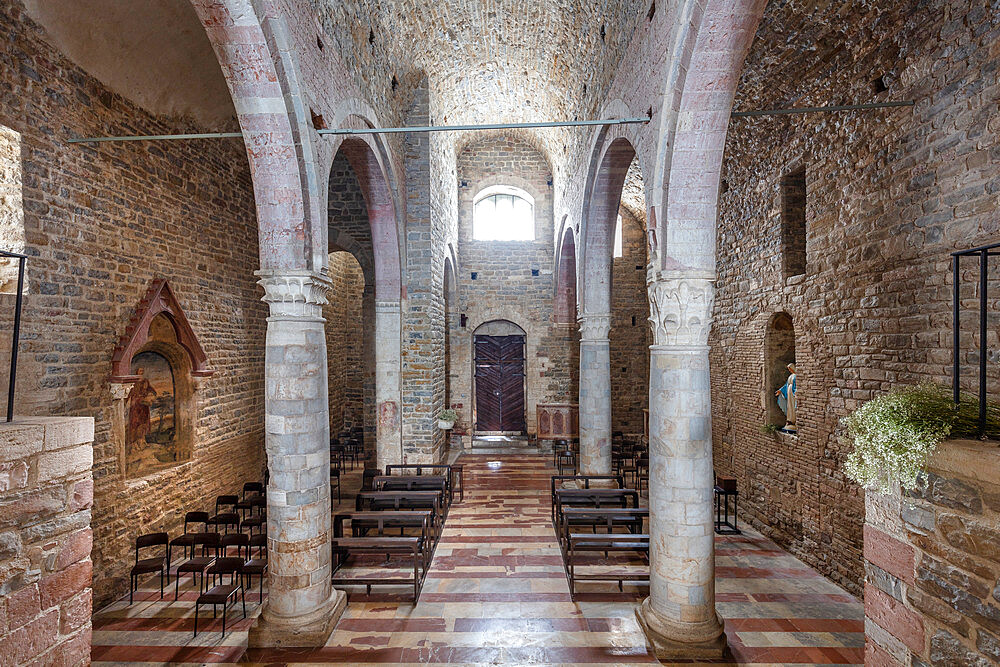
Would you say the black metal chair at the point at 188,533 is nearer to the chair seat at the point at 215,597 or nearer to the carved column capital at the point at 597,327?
the chair seat at the point at 215,597

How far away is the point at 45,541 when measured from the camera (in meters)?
2.32

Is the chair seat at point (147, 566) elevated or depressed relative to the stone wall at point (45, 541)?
depressed

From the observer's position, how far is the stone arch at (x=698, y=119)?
4.22 metres

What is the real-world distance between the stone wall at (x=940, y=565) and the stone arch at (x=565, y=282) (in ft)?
37.3

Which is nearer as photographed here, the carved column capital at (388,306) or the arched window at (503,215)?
the carved column capital at (388,306)

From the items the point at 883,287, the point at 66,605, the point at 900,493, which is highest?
the point at 883,287

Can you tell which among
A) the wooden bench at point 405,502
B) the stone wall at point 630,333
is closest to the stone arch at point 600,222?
the wooden bench at point 405,502

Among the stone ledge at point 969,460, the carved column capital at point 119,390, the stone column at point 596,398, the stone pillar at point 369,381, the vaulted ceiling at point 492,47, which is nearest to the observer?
the stone ledge at point 969,460

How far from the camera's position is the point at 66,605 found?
7.95 ft

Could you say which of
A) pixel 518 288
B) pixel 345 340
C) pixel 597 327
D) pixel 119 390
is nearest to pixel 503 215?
pixel 518 288

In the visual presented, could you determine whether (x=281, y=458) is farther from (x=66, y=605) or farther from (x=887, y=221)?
(x=887, y=221)

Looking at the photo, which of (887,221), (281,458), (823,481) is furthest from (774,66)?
(281,458)

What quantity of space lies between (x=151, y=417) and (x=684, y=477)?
6932 millimetres

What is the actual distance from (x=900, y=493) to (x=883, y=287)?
4107mm
